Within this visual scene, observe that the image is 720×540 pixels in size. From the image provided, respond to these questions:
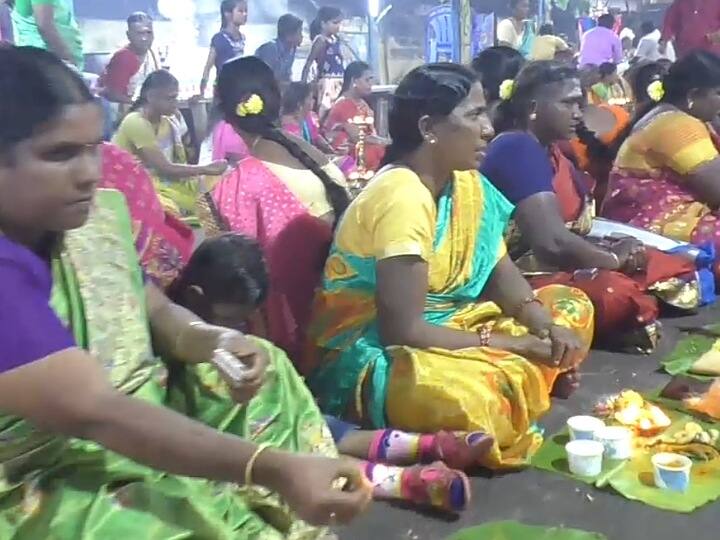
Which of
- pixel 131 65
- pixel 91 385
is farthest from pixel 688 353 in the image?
pixel 131 65

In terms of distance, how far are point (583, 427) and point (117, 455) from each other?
4.62 feet

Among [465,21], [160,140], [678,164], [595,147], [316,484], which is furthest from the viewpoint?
[465,21]

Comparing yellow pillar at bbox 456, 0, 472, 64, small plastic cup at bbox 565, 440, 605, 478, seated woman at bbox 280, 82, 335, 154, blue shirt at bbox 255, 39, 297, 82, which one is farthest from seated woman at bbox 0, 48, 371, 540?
yellow pillar at bbox 456, 0, 472, 64

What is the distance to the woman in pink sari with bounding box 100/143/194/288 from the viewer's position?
7.64 feet

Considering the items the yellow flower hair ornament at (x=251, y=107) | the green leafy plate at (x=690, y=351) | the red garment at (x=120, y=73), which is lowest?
the green leafy plate at (x=690, y=351)

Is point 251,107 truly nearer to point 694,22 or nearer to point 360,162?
point 360,162

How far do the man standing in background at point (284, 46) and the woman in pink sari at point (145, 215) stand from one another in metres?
4.61

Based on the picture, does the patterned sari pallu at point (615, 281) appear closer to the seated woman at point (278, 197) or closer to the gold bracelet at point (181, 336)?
the seated woman at point (278, 197)

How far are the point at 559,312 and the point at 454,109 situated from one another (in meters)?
0.74

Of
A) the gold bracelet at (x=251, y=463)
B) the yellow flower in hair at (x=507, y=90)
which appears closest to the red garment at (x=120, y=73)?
the yellow flower in hair at (x=507, y=90)

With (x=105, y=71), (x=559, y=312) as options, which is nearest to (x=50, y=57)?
(x=559, y=312)

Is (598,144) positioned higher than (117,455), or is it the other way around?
(117,455)

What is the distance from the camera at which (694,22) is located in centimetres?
649

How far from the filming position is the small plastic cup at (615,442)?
2.47 metres
